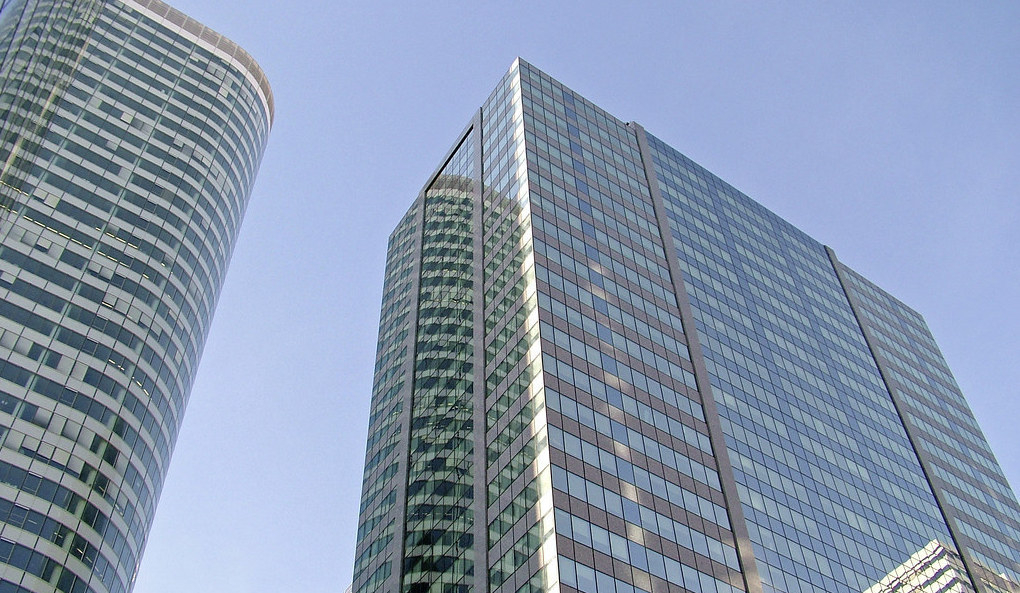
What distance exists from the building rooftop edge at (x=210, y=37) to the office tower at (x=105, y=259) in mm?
362

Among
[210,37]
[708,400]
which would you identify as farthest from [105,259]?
[708,400]

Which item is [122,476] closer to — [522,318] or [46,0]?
[522,318]

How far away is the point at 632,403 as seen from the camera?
3007 inches

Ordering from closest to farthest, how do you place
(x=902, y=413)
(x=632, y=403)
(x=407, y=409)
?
(x=632, y=403) < (x=407, y=409) < (x=902, y=413)

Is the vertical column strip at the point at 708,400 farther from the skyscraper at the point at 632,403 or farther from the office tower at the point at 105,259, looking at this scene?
the office tower at the point at 105,259

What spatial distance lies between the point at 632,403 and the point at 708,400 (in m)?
10.2

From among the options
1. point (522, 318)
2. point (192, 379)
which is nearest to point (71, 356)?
point (192, 379)

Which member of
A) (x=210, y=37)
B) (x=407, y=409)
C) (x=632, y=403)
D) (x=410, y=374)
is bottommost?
(x=632, y=403)

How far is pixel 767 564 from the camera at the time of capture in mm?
74500

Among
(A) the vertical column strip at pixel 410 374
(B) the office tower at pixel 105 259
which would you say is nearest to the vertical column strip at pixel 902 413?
(A) the vertical column strip at pixel 410 374

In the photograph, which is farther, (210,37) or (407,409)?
(210,37)

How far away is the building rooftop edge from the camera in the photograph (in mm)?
126375

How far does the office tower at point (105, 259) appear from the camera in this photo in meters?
72.4

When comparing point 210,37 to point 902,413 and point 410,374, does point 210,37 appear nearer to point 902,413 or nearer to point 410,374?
point 410,374
